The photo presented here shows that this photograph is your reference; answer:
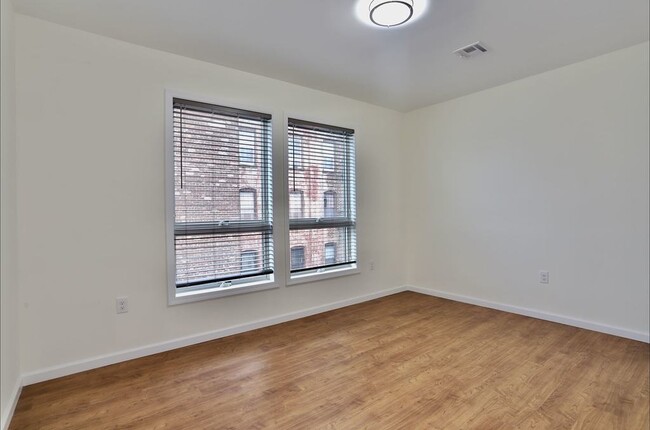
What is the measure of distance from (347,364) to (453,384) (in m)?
0.73

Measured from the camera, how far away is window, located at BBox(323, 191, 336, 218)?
370cm

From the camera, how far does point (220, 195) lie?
293 cm

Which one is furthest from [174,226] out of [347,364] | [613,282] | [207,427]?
[613,282]

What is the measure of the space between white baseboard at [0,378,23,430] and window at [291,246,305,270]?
7.07ft

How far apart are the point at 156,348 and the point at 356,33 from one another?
2.91 meters

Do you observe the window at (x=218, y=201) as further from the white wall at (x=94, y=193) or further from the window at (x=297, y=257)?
the window at (x=297, y=257)

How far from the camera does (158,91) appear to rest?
104 inches

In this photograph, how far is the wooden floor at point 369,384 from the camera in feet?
5.78

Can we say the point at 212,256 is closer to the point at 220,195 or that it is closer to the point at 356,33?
the point at 220,195

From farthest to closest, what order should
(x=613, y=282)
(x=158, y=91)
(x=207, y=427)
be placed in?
(x=613, y=282), (x=158, y=91), (x=207, y=427)

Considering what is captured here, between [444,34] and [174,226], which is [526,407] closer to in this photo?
[444,34]

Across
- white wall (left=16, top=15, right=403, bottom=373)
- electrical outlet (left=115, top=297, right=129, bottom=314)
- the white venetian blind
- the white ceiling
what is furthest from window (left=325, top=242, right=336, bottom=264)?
electrical outlet (left=115, top=297, right=129, bottom=314)

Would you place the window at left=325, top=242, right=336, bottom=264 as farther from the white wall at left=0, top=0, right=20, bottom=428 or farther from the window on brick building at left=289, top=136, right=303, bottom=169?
the white wall at left=0, top=0, right=20, bottom=428

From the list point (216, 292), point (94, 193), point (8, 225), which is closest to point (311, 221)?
point (216, 292)
